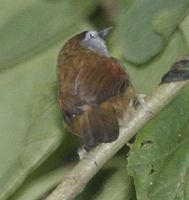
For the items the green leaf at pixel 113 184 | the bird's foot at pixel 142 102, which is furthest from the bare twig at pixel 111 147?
the green leaf at pixel 113 184

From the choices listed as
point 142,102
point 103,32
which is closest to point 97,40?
point 103,32

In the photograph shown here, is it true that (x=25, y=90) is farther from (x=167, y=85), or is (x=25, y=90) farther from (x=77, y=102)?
(x=167, y=85)

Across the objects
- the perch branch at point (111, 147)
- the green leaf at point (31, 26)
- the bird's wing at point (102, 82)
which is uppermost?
the green leaf at point (31, 26)

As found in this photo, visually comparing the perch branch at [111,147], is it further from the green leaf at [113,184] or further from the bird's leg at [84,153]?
the green leaf at [113,184]

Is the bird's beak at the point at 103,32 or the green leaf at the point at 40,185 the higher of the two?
the bird's beak at the point at 103,32

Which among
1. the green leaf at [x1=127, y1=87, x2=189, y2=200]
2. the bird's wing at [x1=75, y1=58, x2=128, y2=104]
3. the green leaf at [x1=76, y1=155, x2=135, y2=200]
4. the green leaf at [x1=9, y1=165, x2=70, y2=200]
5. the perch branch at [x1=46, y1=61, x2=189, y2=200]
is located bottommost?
the green leaf at [x1=76, y1=155, x2=135, y2=200]

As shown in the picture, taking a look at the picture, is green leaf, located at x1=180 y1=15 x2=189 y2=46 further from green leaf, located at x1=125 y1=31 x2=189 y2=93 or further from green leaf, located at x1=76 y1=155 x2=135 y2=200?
green leaf, located at x1=76 y1=155 x2=135 y2=200

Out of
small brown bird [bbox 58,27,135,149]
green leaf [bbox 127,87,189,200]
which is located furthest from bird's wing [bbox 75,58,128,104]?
green leaf [bbox 127,87,189,200]
